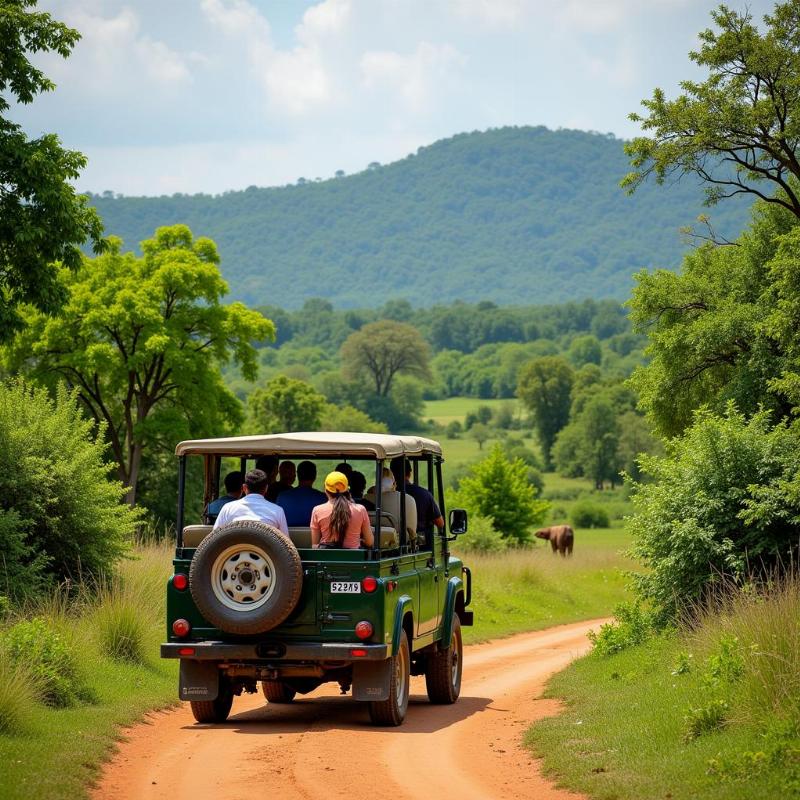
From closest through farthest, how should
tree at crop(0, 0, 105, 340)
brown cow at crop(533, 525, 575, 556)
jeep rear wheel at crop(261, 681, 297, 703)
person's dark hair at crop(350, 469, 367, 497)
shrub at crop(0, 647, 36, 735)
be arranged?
shrub at crop(0, 647, 36, 735)
person's dark hair at crop(350, 469, 367, 497)
jeep rear wheel at crop(261, 681, 297, 703)
tree at crop(0, 0, 105, 340)
brown cow at crop(533, 525, 575, 556)

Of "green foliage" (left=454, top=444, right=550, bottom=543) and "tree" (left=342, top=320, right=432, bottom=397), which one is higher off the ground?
"tree" (left=342, top=320, right=432, bottom=397)

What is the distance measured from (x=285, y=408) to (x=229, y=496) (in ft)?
297

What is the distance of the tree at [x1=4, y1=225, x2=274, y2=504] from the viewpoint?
158 feet

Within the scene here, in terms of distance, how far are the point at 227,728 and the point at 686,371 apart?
21.9m

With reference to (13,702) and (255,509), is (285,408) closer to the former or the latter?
(255,509)

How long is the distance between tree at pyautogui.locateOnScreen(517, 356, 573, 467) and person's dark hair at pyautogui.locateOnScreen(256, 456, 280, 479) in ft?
421

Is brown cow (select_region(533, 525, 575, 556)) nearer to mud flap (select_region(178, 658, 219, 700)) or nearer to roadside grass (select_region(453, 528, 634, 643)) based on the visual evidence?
roadside grass (select_region(453, 528, 634, 643))

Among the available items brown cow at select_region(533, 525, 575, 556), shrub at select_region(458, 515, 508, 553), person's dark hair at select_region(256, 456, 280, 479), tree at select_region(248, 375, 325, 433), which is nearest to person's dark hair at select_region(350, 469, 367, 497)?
person's dark hair at select_region(256, 456, 280, 479)

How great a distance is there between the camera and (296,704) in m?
15.0

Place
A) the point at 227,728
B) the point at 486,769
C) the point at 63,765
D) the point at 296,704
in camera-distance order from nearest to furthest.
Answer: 1. the point at 63,765
2. the point at 486,769
3. the point at 227,728
4. the point at 296,704

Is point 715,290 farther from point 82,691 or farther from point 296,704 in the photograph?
point 82,691

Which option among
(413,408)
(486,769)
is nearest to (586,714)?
(486,769)

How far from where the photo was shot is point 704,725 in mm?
10820

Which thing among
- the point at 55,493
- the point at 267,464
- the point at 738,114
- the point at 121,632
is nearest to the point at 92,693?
the point at 121,632
